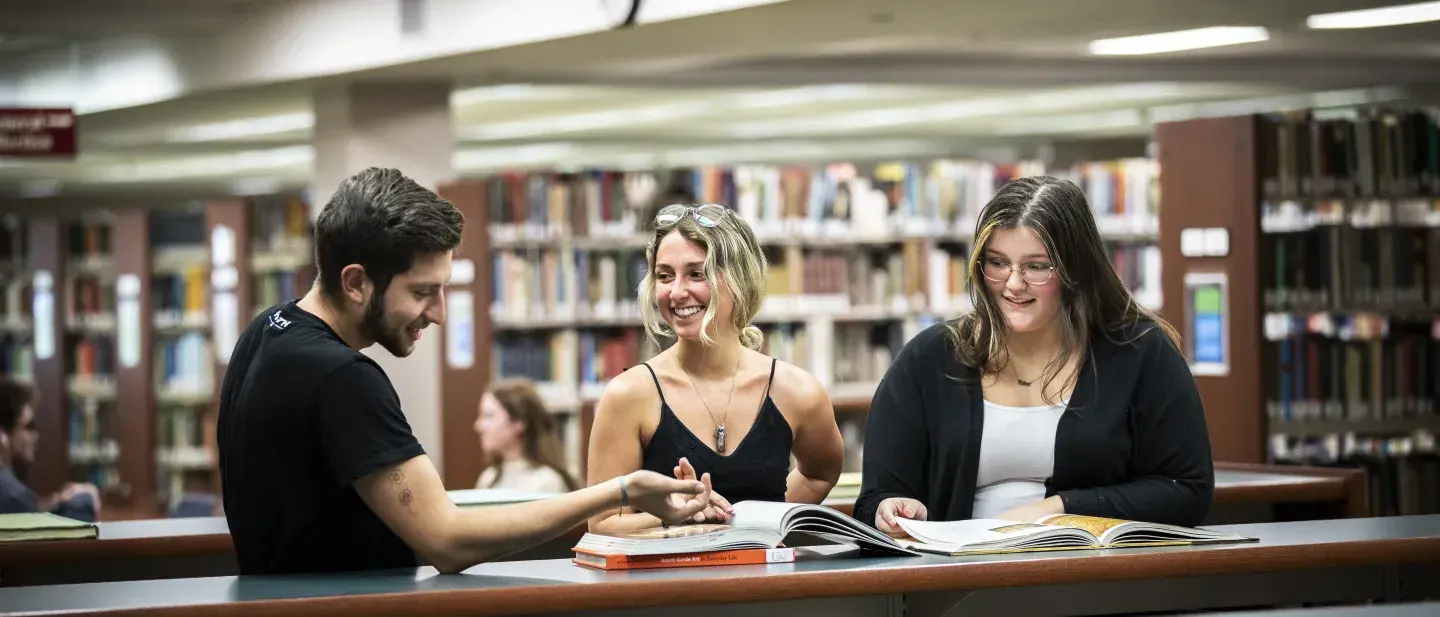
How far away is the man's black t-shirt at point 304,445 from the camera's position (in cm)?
245

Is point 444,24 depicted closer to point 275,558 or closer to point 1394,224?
point 1394,224

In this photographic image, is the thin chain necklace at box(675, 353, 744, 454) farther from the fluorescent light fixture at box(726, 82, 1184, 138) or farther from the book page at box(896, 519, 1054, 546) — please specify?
the fluorescent light fixture at box(726, 82, 1184, 138)

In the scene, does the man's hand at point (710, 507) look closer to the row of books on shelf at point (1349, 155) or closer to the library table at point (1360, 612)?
the library table at point (1360, 612)

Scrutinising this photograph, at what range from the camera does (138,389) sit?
10.9 meters

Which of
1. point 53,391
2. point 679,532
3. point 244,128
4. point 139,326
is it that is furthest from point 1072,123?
point 679,532

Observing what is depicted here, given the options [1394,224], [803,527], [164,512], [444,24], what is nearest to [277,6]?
[444,24]

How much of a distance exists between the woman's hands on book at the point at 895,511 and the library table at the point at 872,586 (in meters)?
0.20

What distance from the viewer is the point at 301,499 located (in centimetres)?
253

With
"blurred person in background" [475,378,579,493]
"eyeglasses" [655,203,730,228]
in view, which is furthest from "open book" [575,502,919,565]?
"blurred person in background" [475,378,579,493]

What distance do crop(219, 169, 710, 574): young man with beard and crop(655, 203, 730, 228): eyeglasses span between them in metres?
0.65

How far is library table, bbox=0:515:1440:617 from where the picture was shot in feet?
7.63

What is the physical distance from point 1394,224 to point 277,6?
554 centimetres

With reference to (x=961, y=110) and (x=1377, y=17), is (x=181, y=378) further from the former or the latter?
(x=1377, y=17)

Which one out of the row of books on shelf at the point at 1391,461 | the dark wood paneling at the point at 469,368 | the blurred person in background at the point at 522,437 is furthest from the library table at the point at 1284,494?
the dark wood paneling at the point at 469,368
